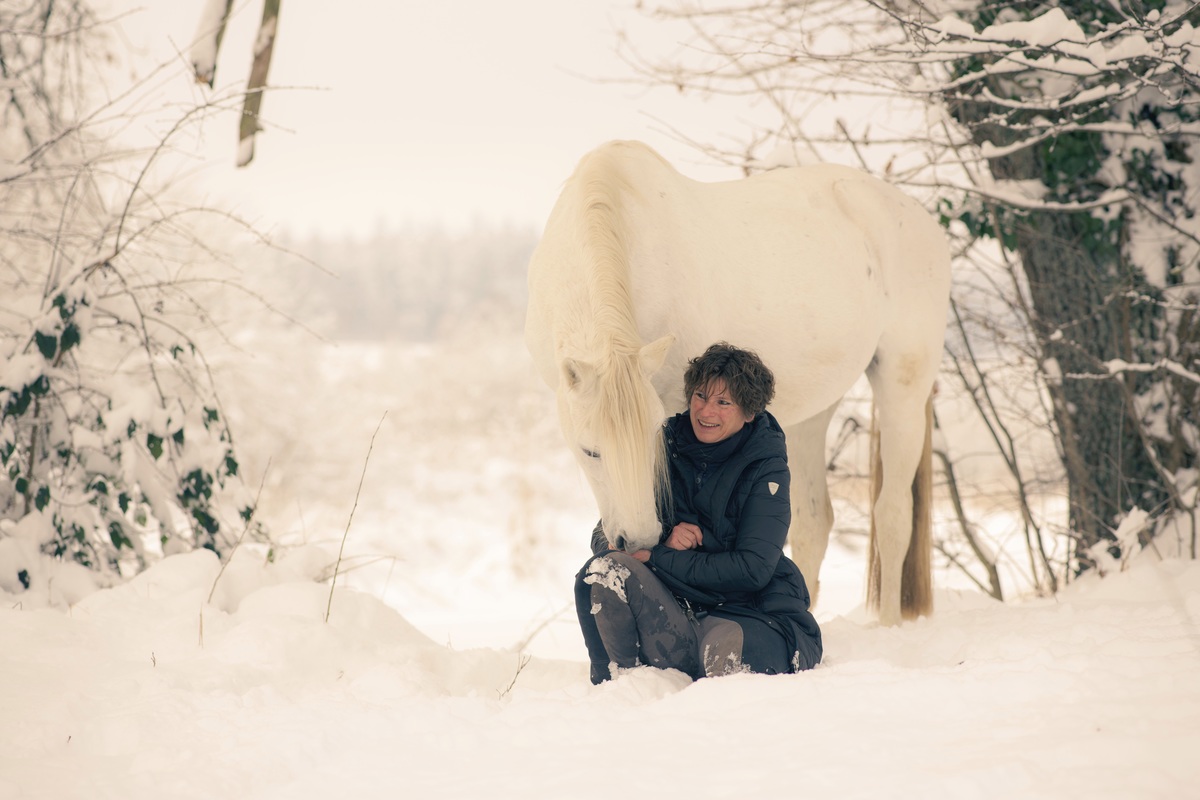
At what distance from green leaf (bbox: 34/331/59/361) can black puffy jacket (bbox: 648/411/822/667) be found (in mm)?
2924

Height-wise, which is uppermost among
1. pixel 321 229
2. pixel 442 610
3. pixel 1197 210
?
pixel 321 229

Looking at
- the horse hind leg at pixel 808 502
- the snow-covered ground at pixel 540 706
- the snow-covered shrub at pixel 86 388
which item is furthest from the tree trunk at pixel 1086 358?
the snow-covered shrub at pixel 86 388

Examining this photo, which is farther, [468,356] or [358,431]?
[468,356]

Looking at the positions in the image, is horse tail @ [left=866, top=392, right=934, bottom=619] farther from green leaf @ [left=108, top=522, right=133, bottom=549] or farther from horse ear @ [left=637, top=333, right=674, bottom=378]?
green leaf @ [left=108, top=522, right=133, bottom=549]

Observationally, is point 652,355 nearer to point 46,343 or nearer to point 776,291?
point 776,291

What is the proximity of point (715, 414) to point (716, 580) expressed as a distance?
0.50 meters

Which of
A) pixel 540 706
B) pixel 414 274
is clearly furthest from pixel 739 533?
pixel 414 274

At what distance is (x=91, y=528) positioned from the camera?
175 inches

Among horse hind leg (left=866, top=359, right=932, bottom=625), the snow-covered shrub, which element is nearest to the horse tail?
horse hind leg (left=866, top=359, right=932, bottom=625)

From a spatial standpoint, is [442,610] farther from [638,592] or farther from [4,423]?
[638,592]

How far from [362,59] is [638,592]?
45892mm

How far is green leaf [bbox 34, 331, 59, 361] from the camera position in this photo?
13.0 feet

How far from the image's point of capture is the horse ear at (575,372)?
2564mm

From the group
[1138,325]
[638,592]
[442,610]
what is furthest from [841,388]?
[442,610]
